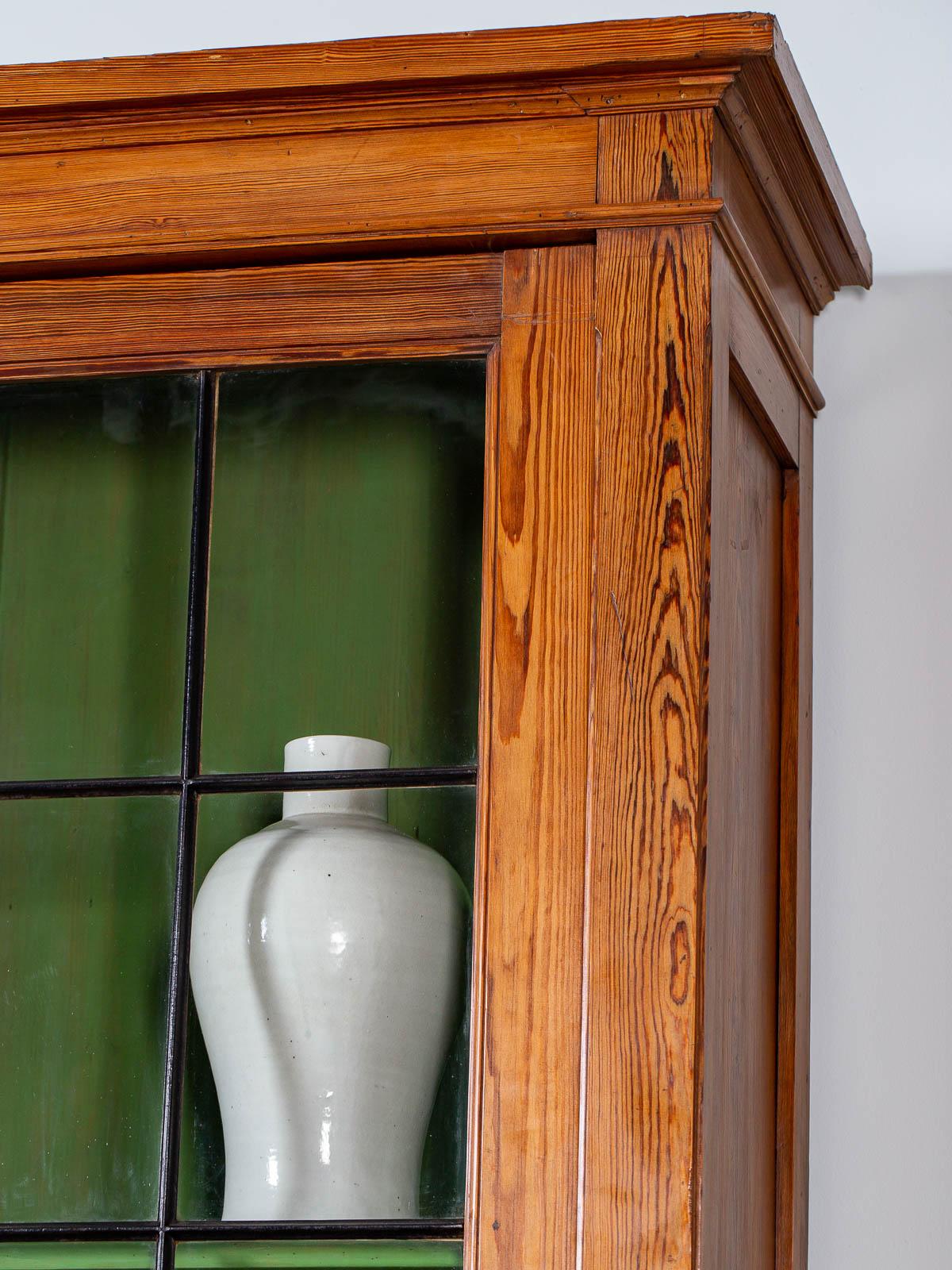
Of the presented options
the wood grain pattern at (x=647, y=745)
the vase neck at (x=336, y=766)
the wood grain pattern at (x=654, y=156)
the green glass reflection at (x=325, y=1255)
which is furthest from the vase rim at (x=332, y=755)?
the wood grain pattern at (x=654, y=156)

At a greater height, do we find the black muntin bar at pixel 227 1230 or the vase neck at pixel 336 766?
the vase neck at pixel 336 766

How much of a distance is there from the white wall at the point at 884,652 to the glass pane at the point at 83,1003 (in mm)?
477

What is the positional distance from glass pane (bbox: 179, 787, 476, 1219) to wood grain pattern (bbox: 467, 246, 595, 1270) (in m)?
0.03

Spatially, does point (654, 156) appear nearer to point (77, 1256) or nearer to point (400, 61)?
point (400, 61)

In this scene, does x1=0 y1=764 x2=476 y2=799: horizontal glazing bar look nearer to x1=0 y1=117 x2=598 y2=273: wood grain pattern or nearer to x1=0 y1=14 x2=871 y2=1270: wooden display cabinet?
x1=0 y1=14 x2=871 y2=1270: wooden display cabinet

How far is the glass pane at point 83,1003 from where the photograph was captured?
97 centimetres

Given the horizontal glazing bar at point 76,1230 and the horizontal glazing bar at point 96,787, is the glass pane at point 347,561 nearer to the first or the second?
the horizontal glazing bar at point 96,787

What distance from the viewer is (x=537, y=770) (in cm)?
94

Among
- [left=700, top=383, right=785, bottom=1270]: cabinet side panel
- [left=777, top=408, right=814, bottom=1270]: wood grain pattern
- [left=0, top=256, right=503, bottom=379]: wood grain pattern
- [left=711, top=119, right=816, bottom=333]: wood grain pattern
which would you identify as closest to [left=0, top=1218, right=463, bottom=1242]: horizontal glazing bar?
[left=700, top=383, right=785, bottom=1270]: cabinet side panel

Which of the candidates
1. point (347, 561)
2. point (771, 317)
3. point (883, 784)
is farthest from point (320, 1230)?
point (771, 317)

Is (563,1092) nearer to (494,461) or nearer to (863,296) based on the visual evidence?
(494,461)

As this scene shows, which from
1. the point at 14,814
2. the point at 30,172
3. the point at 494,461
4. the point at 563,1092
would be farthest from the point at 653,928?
the point at 30,172

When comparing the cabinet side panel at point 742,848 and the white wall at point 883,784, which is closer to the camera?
the cabinet side panel at point 742,848

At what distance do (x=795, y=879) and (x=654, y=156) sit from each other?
488mm
